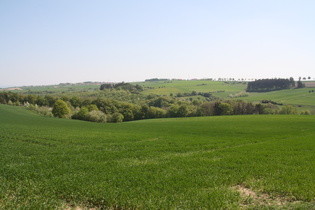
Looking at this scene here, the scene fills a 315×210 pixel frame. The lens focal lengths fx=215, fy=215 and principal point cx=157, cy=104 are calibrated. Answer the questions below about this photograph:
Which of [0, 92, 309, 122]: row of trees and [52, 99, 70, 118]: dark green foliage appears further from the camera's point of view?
[0, 92, 309, 122]: row of trees

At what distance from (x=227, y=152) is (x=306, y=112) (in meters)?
85.4

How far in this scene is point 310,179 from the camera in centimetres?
1379

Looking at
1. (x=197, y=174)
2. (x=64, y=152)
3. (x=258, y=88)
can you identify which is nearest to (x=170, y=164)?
(x=197, y=174)

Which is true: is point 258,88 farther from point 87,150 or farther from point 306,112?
point 87,150

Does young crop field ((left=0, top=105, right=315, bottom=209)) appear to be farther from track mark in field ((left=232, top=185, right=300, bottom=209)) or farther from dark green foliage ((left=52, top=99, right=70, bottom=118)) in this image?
dark green foliage ((left=52, top=99, right=70, bottom=118))

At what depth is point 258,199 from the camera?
466 inches

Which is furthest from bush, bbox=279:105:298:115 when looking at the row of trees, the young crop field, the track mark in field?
the track mark in field

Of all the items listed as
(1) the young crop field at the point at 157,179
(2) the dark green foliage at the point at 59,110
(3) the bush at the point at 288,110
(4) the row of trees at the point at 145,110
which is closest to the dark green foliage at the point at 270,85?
(4) the row of trees at the point at 145,110

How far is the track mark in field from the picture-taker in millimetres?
11219

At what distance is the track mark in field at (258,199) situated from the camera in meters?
11.2

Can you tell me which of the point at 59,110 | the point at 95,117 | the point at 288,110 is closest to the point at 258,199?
the point at 95,117

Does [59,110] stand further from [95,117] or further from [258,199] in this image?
[258,199]

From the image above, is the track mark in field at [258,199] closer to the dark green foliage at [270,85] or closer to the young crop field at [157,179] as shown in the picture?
the young crop field at [157,179]

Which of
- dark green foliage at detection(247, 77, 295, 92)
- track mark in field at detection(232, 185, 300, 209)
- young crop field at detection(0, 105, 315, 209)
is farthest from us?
dark green foliage at detection(247, 77, 295, 92)
